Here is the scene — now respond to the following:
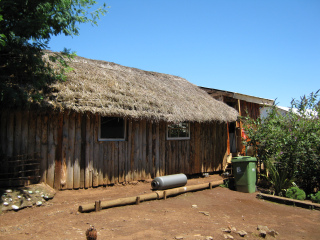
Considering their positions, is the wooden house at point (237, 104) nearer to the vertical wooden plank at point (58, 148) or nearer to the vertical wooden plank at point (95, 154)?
the vertical wooden plank at point (95, 154)

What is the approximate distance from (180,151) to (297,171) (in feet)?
14.0

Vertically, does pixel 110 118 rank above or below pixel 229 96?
below

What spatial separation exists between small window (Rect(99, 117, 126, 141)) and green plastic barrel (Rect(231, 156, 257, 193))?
4.20 metres

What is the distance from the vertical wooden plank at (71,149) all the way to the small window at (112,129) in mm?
Result: 902

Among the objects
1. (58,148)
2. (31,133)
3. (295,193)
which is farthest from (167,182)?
(295,193)

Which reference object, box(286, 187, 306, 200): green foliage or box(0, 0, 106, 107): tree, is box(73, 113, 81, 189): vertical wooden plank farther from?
box(286, 187, 306, 200): green foliage

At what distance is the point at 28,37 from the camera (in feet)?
19.8

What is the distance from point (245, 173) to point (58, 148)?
6242 millimetres

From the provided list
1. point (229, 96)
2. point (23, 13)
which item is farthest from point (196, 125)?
point (23, 13)

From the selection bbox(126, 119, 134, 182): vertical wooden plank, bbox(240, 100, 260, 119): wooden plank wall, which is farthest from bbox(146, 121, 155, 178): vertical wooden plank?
bbox(240, 100, 260, 119): wooden plank wall

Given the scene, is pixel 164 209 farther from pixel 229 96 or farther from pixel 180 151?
pixel 229 96

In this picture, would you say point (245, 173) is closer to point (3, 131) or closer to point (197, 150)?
point (197, 150)

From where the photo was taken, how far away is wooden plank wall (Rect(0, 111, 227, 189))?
6722 millimetres

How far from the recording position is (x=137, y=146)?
8820 millimetres
